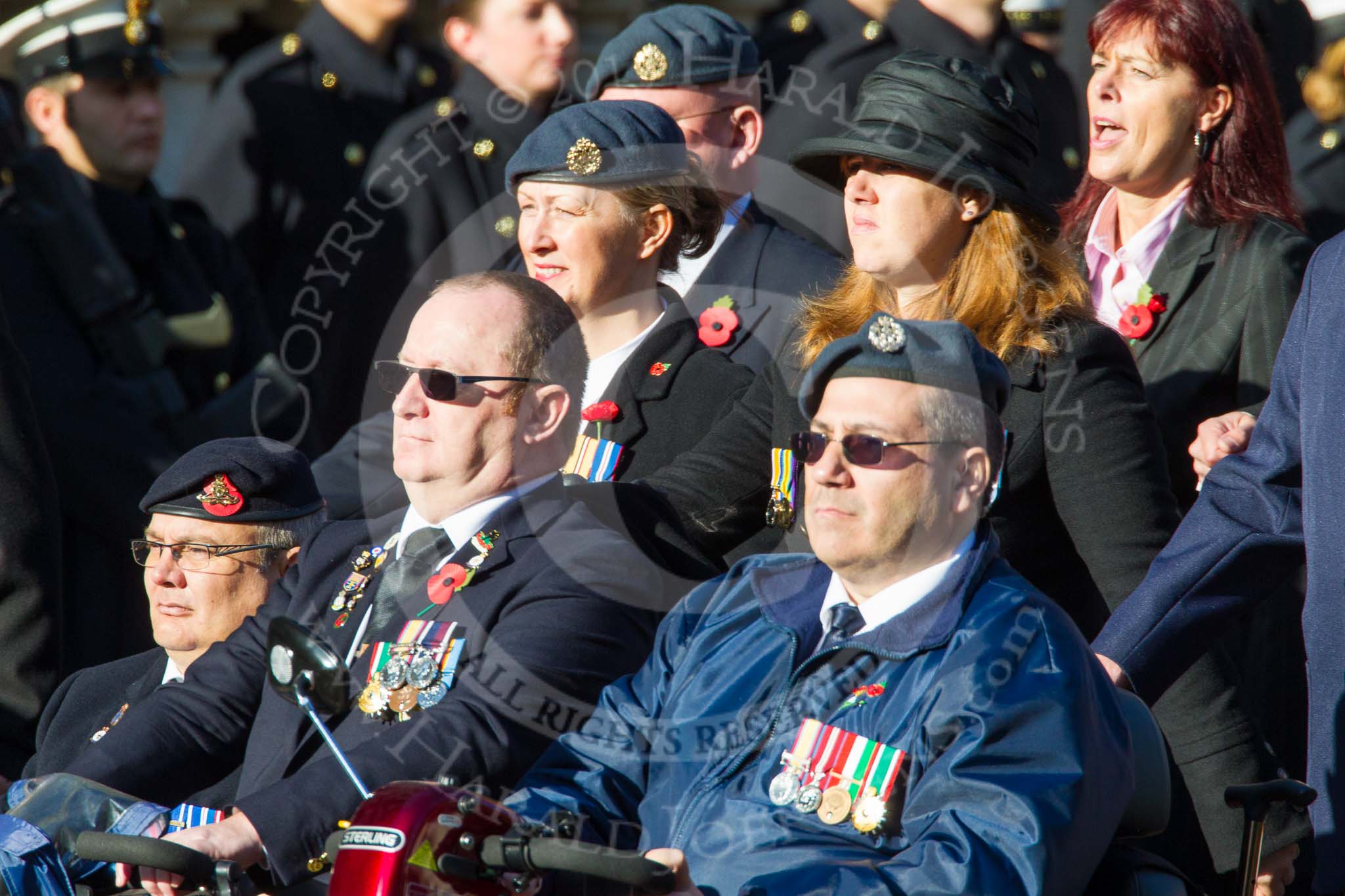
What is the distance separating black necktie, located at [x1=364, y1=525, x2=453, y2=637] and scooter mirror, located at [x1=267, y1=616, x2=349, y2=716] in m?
0.78

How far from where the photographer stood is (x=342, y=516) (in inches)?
197

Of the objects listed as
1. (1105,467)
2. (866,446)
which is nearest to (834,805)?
(866,446)

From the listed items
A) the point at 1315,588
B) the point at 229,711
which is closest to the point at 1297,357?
the point at 1315,588

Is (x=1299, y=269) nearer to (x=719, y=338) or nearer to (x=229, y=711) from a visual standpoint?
(x=719, y=338)

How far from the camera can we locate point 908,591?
3.18 meters

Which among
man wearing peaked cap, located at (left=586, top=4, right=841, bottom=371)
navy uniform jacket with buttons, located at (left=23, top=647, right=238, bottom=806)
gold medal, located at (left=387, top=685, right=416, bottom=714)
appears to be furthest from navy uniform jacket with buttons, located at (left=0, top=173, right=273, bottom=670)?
Answer: gold medal, located at (left=387, top=685, right=416, bottom=714)

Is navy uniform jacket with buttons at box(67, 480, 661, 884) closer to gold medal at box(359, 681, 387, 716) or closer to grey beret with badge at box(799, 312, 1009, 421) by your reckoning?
gold medal at box(359, 681, 387, 716)

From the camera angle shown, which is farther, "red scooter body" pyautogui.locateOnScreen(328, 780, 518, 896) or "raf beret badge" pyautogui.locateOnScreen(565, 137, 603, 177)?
"raf beret badge" pyautogui.locateOnScreen(565, 137, 603, 177)

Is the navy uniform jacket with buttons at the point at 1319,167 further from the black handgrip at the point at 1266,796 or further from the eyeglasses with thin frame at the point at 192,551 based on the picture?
the eyeglasses with thin frame at the point at 192,551

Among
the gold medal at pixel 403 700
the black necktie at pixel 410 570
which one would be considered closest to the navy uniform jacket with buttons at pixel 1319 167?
the black necktie at pixel 410 570

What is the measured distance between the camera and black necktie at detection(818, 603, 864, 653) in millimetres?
3217

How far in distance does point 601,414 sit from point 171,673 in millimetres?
1072

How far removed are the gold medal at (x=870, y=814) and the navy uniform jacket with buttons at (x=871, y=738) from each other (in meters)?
0.01

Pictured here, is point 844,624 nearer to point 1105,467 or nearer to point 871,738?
point 871,738
